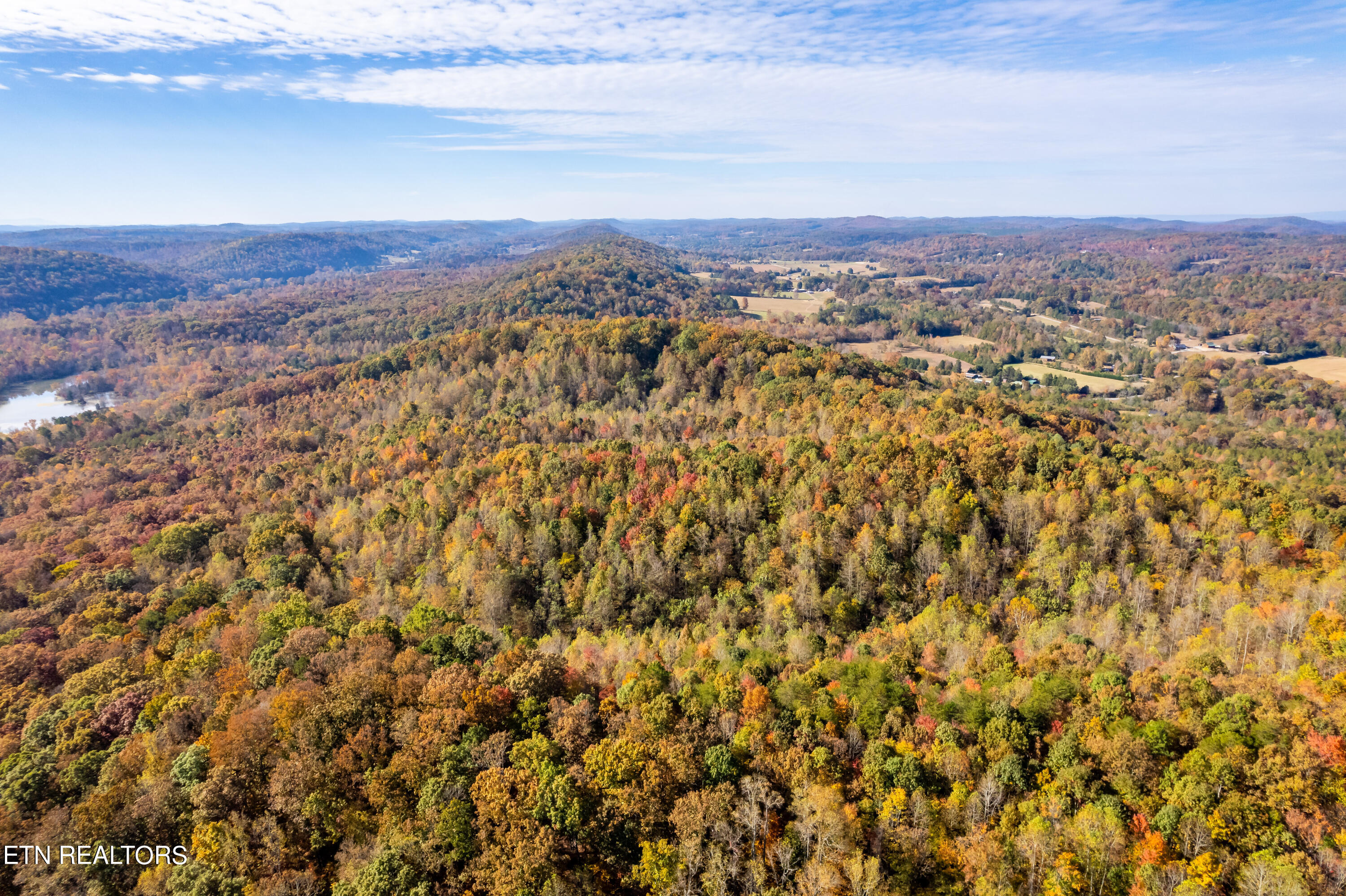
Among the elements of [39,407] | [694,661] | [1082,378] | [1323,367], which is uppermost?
[1323,367]

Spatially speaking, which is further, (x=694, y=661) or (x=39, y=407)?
(x=39, y=407)

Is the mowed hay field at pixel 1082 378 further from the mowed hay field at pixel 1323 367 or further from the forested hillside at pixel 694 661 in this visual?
the forested hillside at pixel 694 661

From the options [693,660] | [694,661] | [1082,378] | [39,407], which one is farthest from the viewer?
[1082,378]

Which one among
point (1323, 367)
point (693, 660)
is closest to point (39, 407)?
point (693, 660)

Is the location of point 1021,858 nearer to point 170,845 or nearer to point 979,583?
point 979,583

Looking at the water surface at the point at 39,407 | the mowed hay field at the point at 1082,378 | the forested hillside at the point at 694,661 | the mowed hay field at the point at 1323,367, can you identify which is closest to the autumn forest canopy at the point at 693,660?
the forested hillside at the point at 694,661

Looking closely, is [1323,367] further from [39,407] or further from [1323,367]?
[39,407]

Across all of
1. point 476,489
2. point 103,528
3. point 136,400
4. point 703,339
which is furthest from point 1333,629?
point 136,400

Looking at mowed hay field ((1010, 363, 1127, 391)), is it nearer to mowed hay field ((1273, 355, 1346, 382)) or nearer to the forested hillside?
mowed hay field ((1273, 355, 1346, 382))

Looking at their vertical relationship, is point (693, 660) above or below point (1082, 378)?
below
